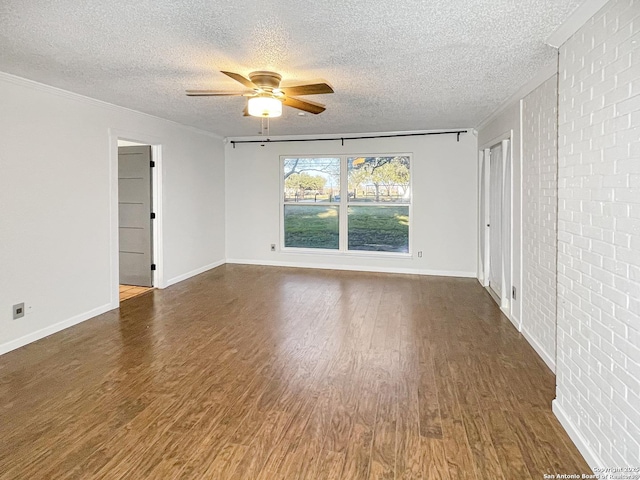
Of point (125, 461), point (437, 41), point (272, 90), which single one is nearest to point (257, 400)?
point (125, 461)

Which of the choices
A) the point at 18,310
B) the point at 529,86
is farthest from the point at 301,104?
the point at 18,310

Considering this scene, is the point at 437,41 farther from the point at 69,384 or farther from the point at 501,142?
the point at 69,384

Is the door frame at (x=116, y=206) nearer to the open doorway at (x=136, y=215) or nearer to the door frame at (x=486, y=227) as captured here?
the open doorway at (x=136, y=215)

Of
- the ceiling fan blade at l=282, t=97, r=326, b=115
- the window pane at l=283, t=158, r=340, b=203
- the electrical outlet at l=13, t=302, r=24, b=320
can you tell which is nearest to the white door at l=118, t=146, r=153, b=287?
the electrical outlet at l=13, t=302, r=24, b=320

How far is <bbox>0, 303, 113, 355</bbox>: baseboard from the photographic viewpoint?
11.3ft

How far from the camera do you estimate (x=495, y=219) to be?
16.6ft

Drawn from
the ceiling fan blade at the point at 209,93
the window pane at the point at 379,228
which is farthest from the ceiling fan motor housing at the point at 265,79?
the window pane at the point at 379,228

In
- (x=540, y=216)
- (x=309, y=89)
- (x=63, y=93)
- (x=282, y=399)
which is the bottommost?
(x=282, y=399)

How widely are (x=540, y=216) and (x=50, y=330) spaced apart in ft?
15.0

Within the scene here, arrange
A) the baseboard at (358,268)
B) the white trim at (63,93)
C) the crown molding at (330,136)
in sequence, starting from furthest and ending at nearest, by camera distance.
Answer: the baseboard at (358,268) → the crown molding at (330,136) → the white trim at (63,93)

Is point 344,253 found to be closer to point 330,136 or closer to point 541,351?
point 330,136

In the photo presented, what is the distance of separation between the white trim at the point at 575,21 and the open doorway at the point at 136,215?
4.86m

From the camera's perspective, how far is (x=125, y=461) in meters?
2.02

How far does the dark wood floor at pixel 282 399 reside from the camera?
2.02m
